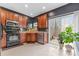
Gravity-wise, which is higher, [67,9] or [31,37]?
[67,9]

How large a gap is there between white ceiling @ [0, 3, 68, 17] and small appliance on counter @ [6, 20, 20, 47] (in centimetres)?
33

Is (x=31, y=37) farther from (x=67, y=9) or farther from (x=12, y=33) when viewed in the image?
(x=67, y=9)

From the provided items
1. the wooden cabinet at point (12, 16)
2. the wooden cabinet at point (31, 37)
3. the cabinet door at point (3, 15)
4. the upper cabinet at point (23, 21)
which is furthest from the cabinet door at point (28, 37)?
the cabinet door at point (3, 15)

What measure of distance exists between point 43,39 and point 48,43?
178mm

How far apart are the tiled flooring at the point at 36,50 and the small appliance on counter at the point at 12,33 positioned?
17 cm

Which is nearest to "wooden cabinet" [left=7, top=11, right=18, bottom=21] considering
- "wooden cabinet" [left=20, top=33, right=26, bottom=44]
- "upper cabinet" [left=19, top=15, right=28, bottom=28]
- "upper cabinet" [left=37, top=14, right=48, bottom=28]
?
"upper cabinet" [left=19, top=15, right=28, bottom=28]

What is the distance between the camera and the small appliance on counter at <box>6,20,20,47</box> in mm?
2798

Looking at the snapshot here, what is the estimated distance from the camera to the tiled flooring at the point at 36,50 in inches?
99.7

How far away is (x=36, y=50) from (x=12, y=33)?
678mm

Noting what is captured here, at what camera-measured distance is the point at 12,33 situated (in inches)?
113

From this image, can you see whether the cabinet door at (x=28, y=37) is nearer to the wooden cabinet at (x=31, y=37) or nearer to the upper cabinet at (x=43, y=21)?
the wooden cabinet at (x=31, y=37)

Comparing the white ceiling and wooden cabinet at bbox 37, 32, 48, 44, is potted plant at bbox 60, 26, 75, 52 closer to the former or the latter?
wooden cabinet at bbox 37, 32, 48, 44

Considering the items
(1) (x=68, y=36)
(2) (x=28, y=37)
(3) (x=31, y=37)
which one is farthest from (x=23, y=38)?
(1) (x=68, y=36)

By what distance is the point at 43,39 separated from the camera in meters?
2.89
